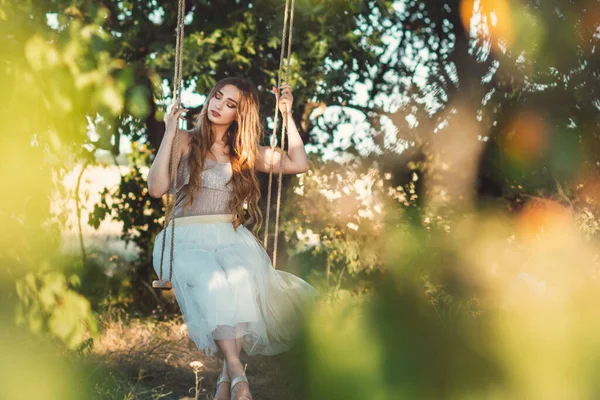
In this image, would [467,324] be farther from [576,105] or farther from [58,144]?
[58,144]

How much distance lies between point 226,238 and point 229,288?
35 cm

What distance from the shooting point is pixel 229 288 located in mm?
3553

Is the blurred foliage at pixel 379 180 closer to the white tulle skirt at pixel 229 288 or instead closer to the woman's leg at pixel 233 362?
the white tulle skirt at pixel 229 288

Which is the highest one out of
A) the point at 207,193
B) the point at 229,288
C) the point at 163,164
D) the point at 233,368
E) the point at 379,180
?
the point at 163,164

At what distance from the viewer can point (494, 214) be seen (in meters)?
5.82

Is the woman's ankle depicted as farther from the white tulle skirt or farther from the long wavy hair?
the long wavy hair

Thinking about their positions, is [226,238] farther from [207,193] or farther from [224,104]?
[224,104]

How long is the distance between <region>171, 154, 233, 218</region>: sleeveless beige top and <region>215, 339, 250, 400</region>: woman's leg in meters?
0.68

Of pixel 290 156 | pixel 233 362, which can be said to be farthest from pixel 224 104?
pixel 233 362

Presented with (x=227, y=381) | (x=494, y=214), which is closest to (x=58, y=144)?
(x=227, y=381)

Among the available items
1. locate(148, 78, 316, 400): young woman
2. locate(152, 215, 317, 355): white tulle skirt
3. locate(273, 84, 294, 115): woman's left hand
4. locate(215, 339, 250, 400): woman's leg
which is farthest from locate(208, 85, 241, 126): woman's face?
locate(215, 339, 250, 400): woman's leg

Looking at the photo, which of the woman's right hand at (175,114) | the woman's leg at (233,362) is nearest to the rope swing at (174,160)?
the woman's right hand at (175,114)

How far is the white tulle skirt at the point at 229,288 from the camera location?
3527 millimetres

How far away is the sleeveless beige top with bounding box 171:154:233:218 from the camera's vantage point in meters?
3.90
